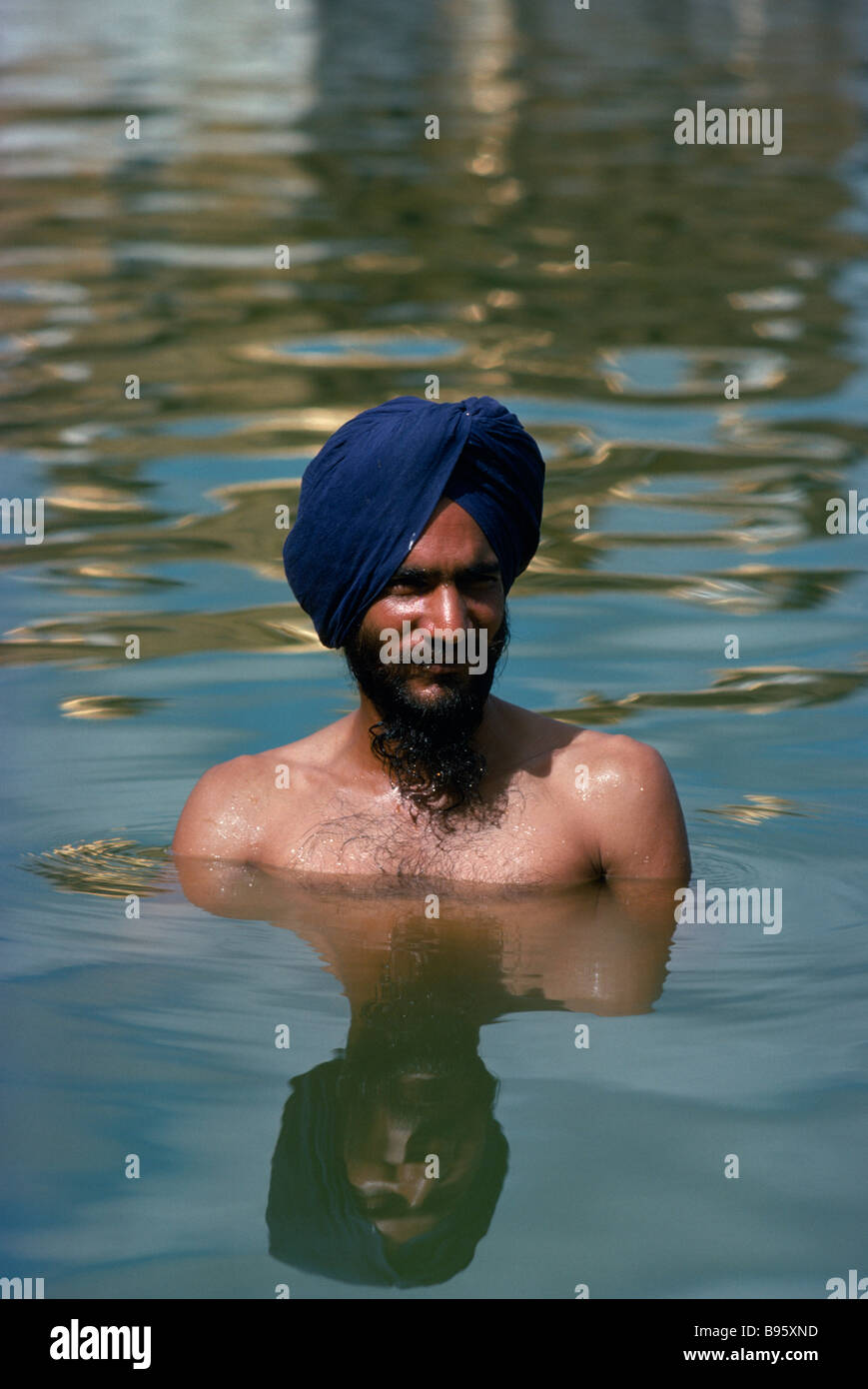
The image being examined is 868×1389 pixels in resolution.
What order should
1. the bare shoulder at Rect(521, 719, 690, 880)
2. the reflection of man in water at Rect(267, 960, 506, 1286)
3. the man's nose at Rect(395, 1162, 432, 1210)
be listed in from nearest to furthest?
the reflection of man in water at Rect(267, 960, 506, 1286) → the man's nose at Rect(395, 1162, 432, 1210) → the bare shoulder at Rect(521, 719, 690, 880)

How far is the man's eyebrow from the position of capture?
170 inches

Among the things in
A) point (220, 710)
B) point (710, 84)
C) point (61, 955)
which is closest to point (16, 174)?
point (710, 84)

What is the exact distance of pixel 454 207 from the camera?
15891 mm

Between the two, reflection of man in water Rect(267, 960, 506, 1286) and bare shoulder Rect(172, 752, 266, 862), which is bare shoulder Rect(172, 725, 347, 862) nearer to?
bare shoulder Rect(172, 752, 266, 862)

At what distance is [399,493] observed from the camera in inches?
170

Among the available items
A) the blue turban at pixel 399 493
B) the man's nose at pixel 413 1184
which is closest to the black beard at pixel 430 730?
the blue turban at pixel 399 493

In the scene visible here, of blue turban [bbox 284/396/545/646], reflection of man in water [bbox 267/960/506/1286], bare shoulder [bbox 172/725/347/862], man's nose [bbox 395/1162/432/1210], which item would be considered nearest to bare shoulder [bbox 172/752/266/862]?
bare shoulder [bbox 172/725/347/862]

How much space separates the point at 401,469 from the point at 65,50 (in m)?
26.3

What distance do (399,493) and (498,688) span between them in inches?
96.9

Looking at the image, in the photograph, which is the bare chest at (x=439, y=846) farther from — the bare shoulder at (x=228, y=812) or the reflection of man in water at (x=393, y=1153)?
the reflection of man in water at (x=393, y=1153)

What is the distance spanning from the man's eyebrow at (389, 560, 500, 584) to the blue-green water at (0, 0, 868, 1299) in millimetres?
854

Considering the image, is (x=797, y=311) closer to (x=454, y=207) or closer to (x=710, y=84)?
(x=454, y=207)

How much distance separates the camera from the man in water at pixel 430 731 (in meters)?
4.32

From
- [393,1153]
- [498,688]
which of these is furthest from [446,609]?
[498,688]
